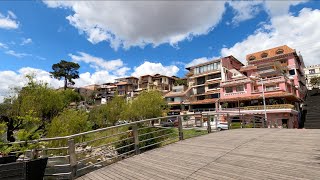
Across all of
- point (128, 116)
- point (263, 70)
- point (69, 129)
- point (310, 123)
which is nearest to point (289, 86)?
point (263, 70)

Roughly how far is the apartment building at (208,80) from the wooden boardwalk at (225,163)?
44.0 metres

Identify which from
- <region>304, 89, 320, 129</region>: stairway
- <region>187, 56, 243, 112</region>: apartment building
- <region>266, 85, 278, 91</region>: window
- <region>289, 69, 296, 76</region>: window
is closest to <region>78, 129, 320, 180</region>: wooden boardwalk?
<region>304, 89, 320, 129</region>: stairway

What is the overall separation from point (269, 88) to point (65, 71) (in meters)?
57.8

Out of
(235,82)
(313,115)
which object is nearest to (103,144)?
(313,115)

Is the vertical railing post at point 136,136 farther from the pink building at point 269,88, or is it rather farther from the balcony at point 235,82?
the balcony at point 235,82

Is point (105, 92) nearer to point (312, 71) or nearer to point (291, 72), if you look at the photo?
point (291, 72)

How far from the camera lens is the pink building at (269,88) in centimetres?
3978

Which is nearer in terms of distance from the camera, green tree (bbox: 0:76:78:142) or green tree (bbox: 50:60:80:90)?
green tree (bbox: 0:76:78:142)

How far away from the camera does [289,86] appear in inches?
1768

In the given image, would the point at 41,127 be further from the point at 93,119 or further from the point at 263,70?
the point at 263,70

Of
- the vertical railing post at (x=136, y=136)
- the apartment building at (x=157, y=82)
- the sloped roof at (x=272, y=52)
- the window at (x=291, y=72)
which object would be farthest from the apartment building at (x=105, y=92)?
the vertical railing post at (x=136, y=136)

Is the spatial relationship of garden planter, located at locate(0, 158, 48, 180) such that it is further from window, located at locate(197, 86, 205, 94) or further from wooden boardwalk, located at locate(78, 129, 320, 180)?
window, located at locate(197, 86, 205, 94)

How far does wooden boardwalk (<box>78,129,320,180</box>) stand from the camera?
18.3 feet

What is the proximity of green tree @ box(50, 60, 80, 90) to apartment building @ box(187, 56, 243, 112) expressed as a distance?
1460 inches
